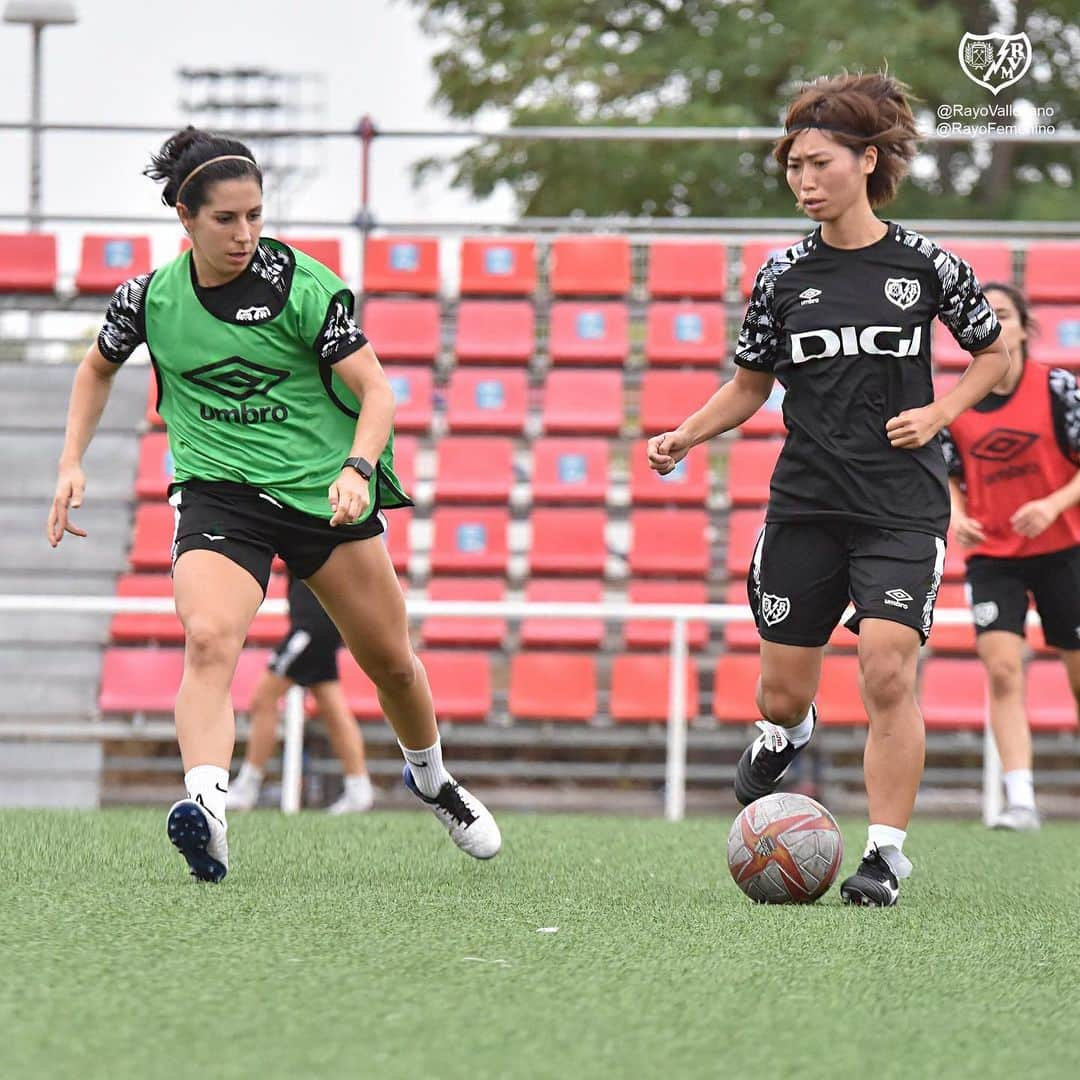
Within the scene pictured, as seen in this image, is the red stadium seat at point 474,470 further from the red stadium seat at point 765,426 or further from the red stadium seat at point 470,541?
the red stadium seat at point 765,426

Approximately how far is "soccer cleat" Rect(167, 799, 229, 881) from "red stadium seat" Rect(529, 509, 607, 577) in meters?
6.89

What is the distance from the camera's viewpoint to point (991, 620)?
7.25 metres

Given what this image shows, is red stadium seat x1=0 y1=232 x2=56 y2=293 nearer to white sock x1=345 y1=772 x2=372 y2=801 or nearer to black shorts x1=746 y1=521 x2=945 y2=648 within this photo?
white sock x1=345 y1=772 x2=372 y2=801

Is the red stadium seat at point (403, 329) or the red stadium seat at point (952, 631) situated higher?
the red stadium seat at point (403, 329)

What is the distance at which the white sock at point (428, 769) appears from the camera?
505cm

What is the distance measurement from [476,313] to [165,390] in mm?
7964

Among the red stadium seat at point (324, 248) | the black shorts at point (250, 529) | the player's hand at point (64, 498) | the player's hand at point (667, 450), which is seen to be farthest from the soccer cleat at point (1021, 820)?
the red stadium seat at point (324, 248)

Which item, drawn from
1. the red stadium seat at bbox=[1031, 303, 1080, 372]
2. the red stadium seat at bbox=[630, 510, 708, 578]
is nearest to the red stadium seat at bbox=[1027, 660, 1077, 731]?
the red stadium seat at bbox=[630, 510, 708, 578]

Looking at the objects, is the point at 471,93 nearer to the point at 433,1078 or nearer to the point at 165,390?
the point at 165,390

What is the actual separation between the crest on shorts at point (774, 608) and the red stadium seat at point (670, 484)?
677 cm

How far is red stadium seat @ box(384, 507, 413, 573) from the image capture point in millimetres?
11202

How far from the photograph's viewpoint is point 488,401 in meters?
12.1

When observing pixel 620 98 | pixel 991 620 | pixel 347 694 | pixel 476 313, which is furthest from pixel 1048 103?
pixel 991 620

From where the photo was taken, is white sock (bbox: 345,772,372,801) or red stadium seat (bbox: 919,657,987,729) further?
red stadium seat (bbox: 919,657,987,729)
